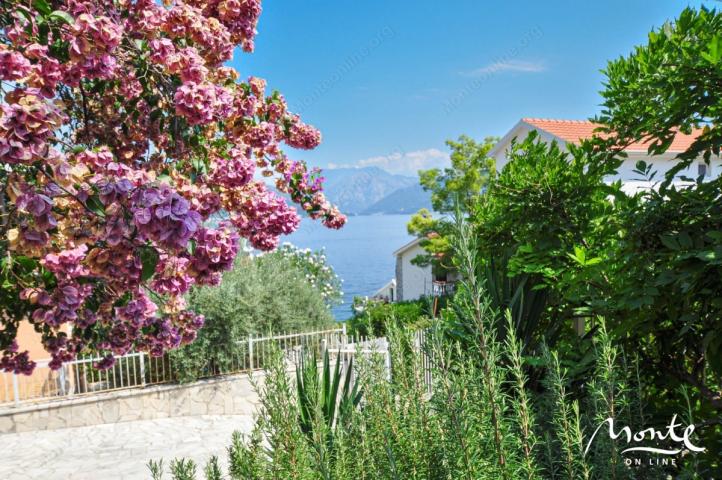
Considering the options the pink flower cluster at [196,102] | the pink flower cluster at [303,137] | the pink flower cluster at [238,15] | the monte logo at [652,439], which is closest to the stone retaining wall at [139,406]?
the pink flower cluster at [303,137]

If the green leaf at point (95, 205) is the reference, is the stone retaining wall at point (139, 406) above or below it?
below

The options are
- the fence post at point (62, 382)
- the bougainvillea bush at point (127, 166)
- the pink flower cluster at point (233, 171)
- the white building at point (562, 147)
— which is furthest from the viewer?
the white building at point (562, 147)

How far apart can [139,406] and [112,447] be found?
160 cm

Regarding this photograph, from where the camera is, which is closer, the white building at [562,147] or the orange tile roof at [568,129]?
the white building at [562,147]

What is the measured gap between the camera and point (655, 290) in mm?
2250

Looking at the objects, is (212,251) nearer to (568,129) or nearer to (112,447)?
(112,447)

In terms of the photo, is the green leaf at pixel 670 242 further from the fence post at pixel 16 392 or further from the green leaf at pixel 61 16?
the fence post at pixel 16 392

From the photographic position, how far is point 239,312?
11.8m

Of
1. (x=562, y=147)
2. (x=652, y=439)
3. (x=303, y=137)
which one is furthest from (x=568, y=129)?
(x=652, y=439)

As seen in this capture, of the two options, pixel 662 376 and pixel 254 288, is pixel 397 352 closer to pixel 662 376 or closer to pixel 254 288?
pixel 662 376

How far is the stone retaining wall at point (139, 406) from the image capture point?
377 inches

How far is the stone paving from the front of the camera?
7602 millimetres

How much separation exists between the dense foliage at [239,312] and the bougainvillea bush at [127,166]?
588 cm

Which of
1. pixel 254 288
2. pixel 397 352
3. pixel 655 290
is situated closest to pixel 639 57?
pixel 655 290
